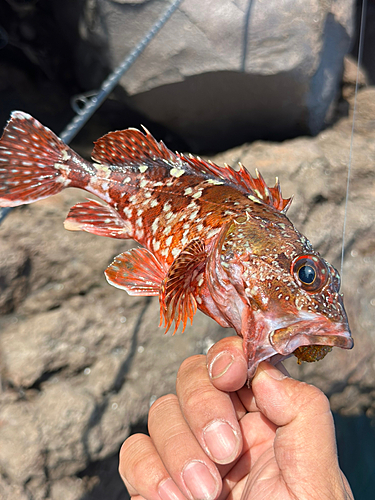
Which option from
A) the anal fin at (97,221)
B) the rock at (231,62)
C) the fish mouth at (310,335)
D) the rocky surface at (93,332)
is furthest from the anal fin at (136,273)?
the rock at (231,62)

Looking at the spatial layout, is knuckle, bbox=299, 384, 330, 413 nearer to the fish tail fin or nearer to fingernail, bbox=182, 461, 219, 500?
fingernail, bbox=182, 461, 219, 500

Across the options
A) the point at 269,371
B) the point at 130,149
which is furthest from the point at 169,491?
the point at 130,149

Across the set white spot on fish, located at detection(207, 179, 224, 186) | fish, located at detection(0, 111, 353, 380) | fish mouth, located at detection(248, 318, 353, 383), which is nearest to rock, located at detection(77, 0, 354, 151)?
fish, located at detection(0, 111, 353, 380)

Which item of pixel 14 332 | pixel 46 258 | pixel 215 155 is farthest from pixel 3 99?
pixel 14 332

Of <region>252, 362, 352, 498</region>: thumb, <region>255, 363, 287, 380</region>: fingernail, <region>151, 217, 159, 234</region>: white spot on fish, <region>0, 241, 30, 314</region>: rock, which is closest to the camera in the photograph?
<region>252, 362, 352, 498</region>: thumb

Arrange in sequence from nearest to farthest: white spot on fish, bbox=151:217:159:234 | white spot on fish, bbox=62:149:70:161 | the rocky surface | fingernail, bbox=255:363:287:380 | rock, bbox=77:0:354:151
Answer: fingernail, bbox=255:363:287:380 < white spot on fish, bbox=151:217:159:234 < white spot on fish, bbox=62:149:70:161 < the rocky surface < rock, bbox=77:0:354:151

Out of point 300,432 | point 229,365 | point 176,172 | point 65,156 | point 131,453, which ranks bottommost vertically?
point 131,453

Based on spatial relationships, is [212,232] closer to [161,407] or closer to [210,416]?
[210,416]

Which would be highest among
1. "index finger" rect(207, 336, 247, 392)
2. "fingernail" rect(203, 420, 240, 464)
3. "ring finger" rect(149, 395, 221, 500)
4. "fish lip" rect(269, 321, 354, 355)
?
"fish lip" rect(269, 321, 354, 355)
